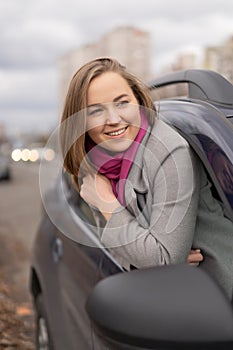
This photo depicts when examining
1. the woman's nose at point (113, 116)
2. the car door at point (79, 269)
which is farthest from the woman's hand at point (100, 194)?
the car door at point (79, 269)

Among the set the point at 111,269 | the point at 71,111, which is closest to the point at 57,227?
the point at 111,269

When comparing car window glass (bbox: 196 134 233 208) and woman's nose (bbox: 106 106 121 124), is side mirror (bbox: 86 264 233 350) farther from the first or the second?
woman's nose (bbox: 106 106 121 124)

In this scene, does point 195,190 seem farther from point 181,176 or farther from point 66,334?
point 66,334

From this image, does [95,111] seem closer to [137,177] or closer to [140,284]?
[137,177]

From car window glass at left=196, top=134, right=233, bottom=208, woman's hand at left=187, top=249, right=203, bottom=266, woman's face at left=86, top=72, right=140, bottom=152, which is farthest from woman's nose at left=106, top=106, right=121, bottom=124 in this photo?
woman's hand at left=187, top=249, right=203, bottom=266

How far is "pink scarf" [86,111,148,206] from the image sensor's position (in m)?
1.42

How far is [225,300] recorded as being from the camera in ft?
3.27

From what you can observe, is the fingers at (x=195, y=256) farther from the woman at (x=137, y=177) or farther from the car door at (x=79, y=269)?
the car door at (x=79, y=269)

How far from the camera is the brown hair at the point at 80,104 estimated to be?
56.8 inches

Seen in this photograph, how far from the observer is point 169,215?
1.31m

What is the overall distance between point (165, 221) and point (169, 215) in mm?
20

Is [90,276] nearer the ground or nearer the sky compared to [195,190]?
nearer the ground

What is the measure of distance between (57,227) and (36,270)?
39 centimetres

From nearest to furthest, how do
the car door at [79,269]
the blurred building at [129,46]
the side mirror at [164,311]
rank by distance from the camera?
the side mirror at [164,311] → the car door at [79,269] → the blurred building at [129,46]
